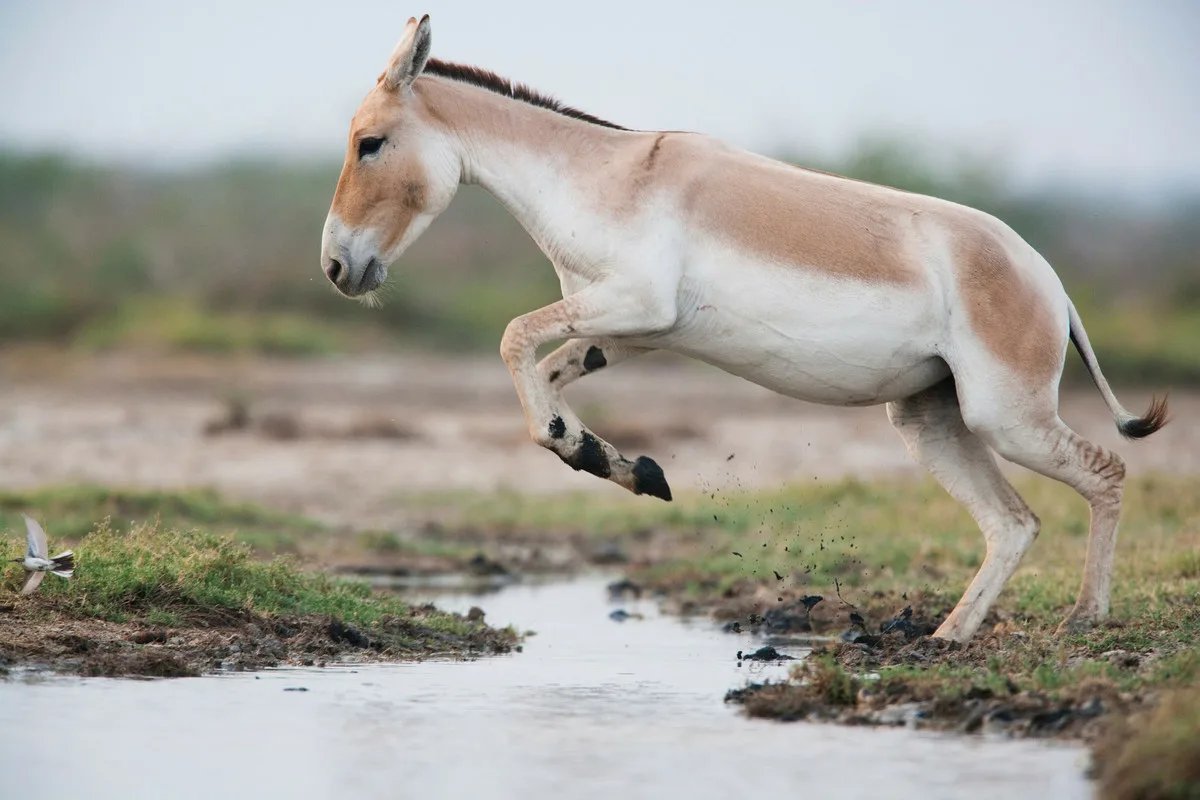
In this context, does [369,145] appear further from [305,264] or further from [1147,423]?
[305,264]

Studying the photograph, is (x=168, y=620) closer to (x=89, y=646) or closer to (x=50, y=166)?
(x=89, y=646)

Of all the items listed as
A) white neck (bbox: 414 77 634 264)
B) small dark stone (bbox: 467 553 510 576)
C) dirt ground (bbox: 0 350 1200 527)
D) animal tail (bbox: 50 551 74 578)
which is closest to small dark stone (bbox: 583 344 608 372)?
white neck (bbox: 414 77 634 264)

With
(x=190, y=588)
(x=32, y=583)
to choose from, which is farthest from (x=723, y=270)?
(x=32, y=583)

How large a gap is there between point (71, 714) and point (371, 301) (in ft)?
8.75

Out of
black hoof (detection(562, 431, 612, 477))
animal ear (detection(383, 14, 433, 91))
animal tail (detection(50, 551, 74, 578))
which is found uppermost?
animal ear (detection(383, 14, 433, 91))

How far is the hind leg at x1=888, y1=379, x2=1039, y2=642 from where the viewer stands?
7.73 metres

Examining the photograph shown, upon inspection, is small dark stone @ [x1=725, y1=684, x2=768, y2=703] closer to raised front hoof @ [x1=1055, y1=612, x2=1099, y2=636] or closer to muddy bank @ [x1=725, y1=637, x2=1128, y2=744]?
muddy bank @ [x1=725, y1=637, x2=1128, y2=744]

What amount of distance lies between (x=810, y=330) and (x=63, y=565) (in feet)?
11.2

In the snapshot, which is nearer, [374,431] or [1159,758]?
[1159,758]

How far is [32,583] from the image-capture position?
284 inches

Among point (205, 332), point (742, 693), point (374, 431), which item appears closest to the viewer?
point (742, 693)

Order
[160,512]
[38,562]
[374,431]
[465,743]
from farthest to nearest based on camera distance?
[374,431], [160,512], [38,562], [465,743]

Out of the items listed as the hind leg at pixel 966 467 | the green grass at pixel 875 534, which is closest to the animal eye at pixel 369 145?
the hind leg at pixel 966 467

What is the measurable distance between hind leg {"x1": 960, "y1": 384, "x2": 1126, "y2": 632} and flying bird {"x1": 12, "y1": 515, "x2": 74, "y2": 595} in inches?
157
